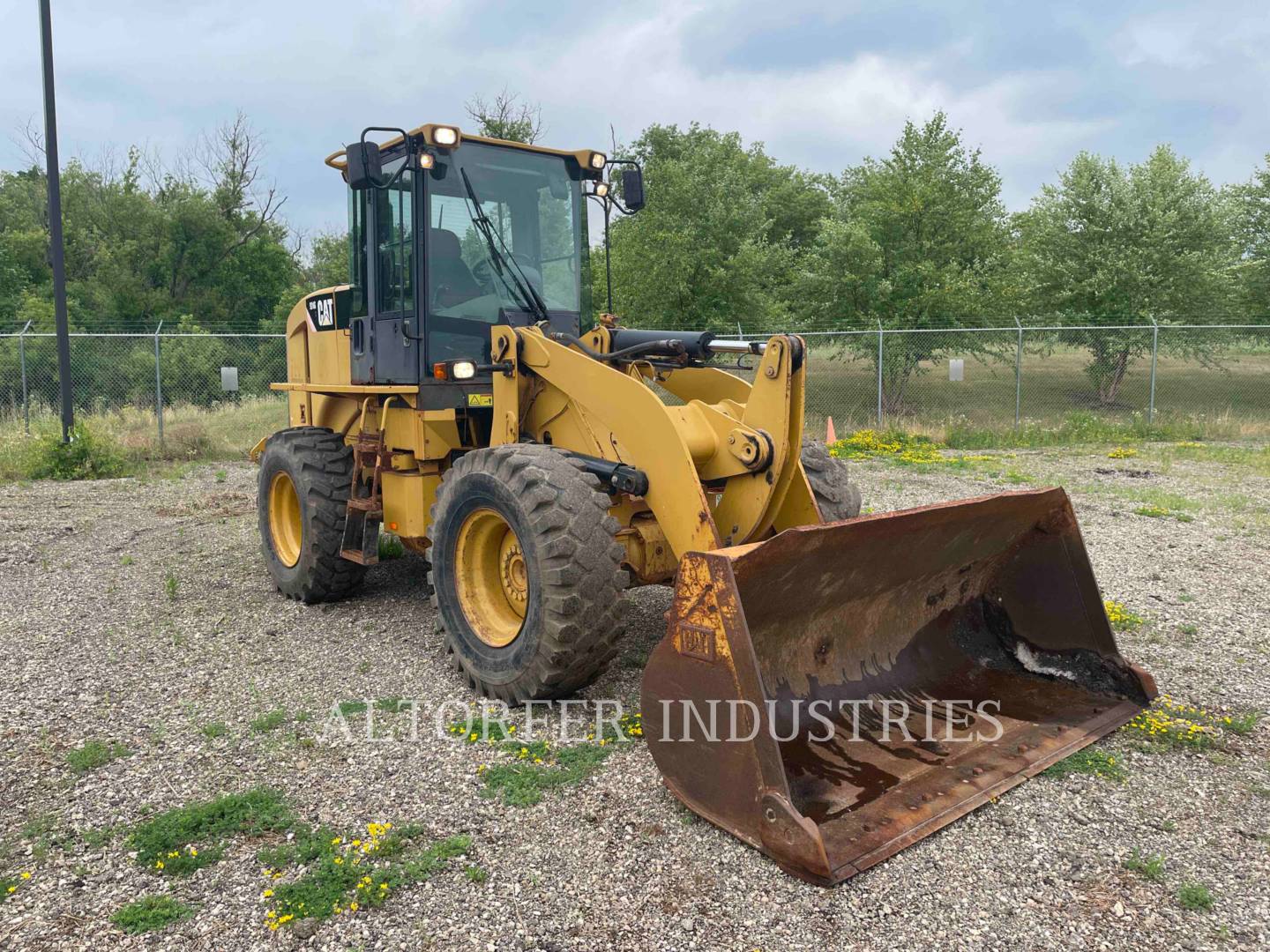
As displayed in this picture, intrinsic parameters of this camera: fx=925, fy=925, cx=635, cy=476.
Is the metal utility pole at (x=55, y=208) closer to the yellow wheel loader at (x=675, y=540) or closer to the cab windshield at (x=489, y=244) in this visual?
the yellow wheel loader at (x=675, y=540)

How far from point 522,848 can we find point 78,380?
18.8 metres

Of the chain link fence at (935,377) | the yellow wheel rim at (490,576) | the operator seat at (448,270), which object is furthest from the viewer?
the chain link fence at (935,377)

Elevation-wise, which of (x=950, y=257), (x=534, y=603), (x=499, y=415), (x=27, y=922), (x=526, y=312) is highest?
(x=950, y=257)

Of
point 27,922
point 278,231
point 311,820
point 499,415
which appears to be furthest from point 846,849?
point 278,231

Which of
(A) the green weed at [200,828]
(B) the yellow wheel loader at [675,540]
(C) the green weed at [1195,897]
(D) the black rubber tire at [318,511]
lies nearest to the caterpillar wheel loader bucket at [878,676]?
(B) the yellow wheel loader at [675,540]

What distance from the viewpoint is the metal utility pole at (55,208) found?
12.4 metres

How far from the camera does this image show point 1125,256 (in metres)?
19.7

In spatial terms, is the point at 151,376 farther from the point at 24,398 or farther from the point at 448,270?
the point at 448,270

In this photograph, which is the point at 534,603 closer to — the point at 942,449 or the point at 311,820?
the point at 311,820

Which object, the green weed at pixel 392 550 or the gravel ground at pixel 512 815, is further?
the green weed at pixel 392 550

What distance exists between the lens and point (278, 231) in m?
32.8

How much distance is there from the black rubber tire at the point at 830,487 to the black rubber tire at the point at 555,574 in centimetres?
162

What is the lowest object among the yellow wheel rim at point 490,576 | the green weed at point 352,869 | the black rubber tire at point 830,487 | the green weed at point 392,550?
the green weed at point 352,869

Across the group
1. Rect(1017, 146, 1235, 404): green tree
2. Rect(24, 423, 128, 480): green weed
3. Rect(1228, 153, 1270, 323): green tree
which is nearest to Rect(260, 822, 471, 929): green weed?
Rect(24, 423, 128, 480): green weed
